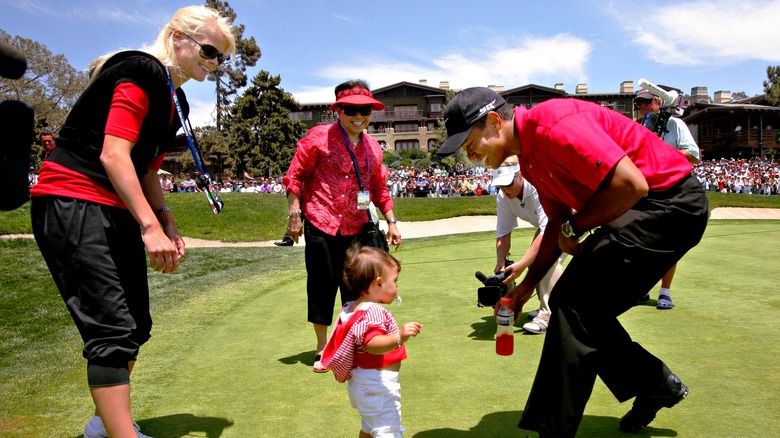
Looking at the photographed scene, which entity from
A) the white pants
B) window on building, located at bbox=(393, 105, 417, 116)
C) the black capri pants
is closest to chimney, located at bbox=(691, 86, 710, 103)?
window on building, located at bbox=(393, 105, 417, 116)

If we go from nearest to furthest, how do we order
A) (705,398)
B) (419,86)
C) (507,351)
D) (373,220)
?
(507,351) < (705,398) < (373,220) < (419,86)

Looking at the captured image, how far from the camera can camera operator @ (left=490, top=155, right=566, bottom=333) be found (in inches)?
211

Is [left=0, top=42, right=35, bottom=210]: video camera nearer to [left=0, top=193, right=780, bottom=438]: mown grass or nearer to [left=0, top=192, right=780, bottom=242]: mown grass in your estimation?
[left=0, top=193, right=780, bottom=438]: mown grass

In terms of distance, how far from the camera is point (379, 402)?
3.02 m

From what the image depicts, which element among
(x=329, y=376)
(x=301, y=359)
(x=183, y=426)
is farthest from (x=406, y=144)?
(x=183, y=426)

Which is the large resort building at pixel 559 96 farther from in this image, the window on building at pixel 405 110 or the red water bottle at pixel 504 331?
the red water bottle at pixel 504 331

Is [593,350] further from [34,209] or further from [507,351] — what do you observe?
[34,209]

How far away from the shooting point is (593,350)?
2.92 m

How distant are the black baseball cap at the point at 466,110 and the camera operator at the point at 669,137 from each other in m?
3.86

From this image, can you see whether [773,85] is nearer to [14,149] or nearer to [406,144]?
A: [406,144]

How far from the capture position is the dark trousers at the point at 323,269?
5.05 meters

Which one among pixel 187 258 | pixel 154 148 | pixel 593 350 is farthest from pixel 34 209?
pixel 187 258

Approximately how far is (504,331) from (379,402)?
2.58ft

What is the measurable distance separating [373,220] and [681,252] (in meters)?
2.65
